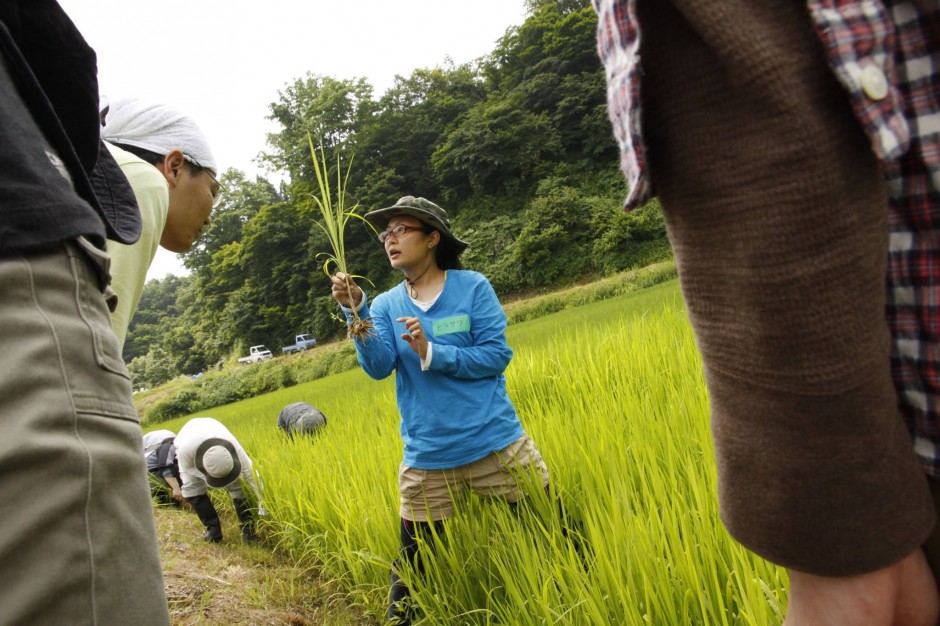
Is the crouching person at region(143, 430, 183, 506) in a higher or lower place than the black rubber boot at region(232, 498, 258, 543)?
higher

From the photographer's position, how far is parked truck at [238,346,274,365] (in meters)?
29.2

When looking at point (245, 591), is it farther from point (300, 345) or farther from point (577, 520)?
point (300, 345)

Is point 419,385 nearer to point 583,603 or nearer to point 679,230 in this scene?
point 583,603

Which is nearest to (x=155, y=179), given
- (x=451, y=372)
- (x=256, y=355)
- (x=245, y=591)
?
(x=451, y=372)

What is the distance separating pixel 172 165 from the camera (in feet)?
5.69

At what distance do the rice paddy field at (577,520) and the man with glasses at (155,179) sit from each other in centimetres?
124

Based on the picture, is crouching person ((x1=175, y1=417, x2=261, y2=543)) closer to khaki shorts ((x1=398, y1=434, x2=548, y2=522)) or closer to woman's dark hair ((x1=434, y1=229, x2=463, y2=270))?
Result: khaki shorts ((x1=398, y1=434, x2=548, y2=522))

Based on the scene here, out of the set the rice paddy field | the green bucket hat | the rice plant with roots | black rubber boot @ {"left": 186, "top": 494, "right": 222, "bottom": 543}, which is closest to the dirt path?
the rice paddy field

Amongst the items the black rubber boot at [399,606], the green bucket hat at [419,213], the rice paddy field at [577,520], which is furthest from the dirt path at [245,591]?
the green bucket hat at [419,213]

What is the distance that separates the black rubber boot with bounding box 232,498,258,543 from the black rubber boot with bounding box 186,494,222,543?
0.15 m

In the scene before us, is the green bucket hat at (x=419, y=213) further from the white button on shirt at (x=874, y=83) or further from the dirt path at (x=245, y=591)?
the white button on shirt at (x=874, y=83)

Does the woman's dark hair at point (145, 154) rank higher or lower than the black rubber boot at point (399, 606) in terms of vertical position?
higher

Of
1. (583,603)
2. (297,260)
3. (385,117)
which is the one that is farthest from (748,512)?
(385,117)

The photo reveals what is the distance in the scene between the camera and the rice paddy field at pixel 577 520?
131cm
